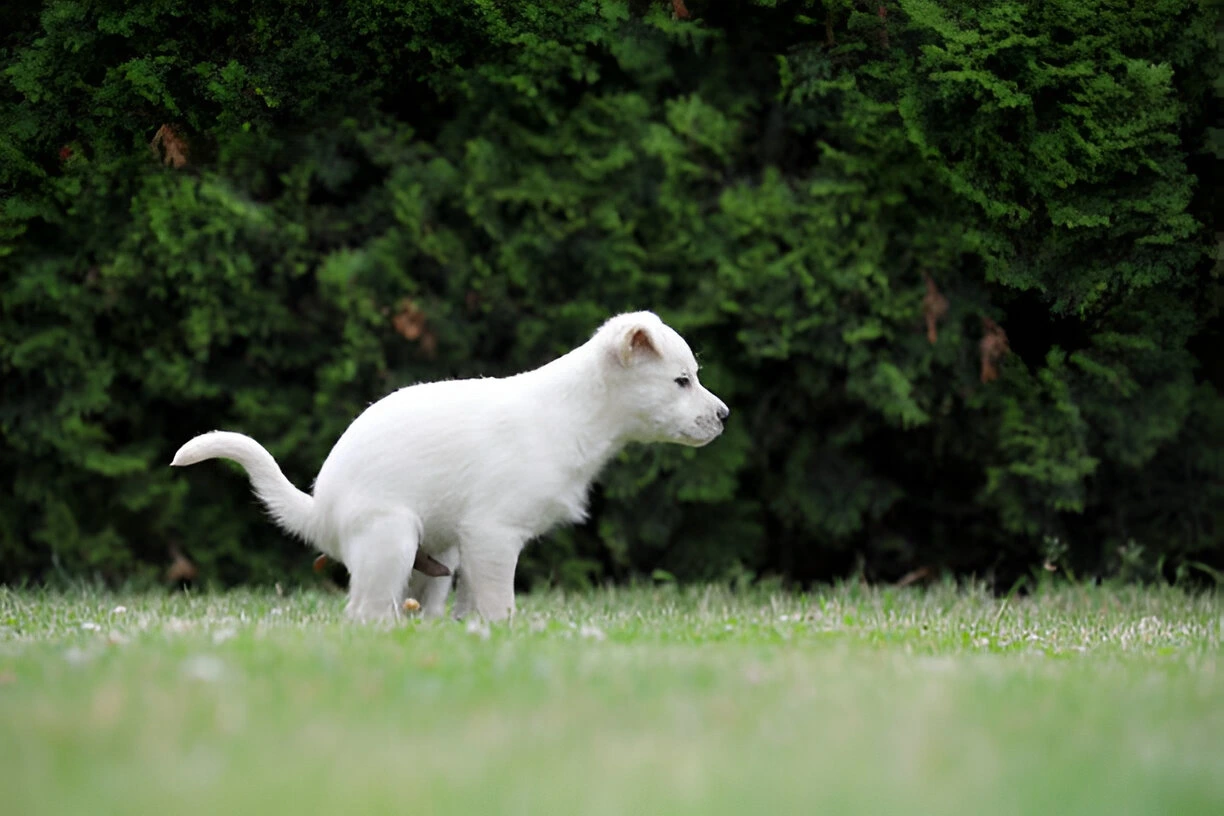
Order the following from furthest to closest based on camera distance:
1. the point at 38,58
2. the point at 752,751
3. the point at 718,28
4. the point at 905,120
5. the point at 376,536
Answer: the point at 718,28 < the point at 905,120 < the point at 38,58 < the point at 376,536 < the point at 752,751

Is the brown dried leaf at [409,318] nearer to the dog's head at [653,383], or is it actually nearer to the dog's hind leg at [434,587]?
the dog's hind leg at [434,587]

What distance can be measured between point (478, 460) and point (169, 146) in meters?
2.78

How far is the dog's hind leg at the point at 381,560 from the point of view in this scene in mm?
5281

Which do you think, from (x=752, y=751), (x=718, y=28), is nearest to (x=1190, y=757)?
(x=752, y=751)

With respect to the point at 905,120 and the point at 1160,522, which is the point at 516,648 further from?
the point at 1160,522

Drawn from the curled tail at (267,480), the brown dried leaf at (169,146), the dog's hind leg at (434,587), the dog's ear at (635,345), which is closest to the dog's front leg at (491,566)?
the dog's hind leg at (434,587)

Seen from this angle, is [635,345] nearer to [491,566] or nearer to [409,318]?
[491,566]

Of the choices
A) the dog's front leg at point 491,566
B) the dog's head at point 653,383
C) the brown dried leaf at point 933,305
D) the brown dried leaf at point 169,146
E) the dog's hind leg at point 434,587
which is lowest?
the dog's hind leg at point 434,587

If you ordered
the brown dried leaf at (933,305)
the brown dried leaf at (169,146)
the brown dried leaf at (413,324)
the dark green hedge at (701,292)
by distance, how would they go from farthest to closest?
the brown dried leaf at (413,324), the brown dried leaf at (933,305), the dark green hedge at (701,292), the brown dried leaf at (169,146)

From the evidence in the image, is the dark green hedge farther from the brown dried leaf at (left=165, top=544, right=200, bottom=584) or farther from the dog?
the dog

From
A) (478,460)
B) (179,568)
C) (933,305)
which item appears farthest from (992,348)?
(179,568)

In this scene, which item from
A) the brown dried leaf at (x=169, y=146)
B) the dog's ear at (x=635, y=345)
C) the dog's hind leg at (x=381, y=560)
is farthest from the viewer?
the brown dried leaf at (x=169, y=146)

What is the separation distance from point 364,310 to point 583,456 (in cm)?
313

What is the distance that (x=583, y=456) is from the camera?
222 inches
